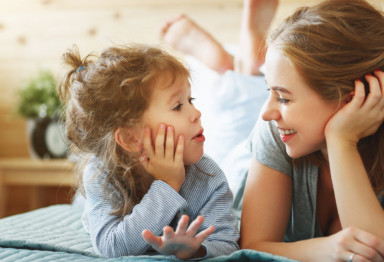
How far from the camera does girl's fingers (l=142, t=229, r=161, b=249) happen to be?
0.91m

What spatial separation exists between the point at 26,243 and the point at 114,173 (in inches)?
9.9

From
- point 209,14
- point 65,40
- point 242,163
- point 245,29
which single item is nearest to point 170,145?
point 242,163

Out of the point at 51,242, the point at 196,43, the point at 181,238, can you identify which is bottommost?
the point at 51,242

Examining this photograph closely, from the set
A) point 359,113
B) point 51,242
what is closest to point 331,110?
point 359,113

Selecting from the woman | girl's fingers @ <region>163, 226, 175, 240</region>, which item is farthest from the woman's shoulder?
girl's fingers @ <region>163, 226, 175, 240</region>

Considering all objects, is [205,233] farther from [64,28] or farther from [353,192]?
[64,28]

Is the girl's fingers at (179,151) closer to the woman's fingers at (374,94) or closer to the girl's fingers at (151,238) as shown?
the girl's fingers at (151,238)

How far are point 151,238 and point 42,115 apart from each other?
2168mm

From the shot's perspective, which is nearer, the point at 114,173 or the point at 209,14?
the point at 114,173

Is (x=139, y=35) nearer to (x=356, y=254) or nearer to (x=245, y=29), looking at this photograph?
(x=245, y=29)

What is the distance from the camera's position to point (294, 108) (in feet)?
3.50

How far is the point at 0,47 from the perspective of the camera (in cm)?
329

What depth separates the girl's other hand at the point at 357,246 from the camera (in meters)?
0.93

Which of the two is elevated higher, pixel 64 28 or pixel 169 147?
pixel 64 28
